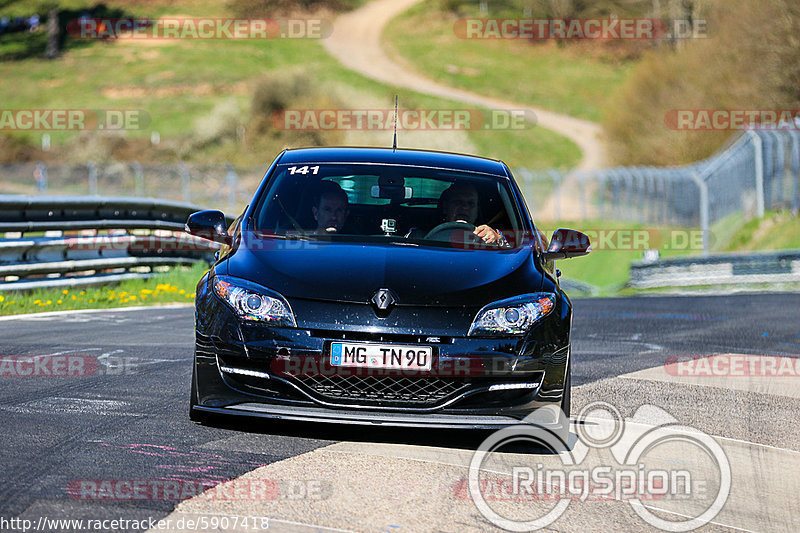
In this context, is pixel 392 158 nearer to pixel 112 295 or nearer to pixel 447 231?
pixel 447 231

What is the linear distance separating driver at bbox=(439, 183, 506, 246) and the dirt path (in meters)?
55.5

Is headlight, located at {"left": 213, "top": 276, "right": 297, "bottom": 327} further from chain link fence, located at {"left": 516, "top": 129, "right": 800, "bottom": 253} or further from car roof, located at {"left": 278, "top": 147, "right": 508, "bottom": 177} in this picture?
chain link fence, located at {"left": 516, "top": 129, "right": 800, "bottom": 253}

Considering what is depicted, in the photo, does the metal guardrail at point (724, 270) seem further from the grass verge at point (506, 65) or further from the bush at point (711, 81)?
the grass verge at point (506, 65)

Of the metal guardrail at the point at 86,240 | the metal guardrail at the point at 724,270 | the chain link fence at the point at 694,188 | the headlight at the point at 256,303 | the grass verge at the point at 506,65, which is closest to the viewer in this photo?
the headlight at the point at 256,303

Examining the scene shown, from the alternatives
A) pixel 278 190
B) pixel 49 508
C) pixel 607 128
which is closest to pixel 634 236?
pixel 607 128

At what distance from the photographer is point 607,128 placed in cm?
5450

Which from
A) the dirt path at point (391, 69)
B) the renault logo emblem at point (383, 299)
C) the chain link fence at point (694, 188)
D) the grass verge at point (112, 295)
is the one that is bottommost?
the grass verge at point (112, 295)

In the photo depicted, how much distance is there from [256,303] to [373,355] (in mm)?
658

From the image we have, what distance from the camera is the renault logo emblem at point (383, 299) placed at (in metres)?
5.90

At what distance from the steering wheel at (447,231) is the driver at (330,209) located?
526 millimetres

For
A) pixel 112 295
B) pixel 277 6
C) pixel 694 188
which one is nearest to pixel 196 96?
pixel 277 6

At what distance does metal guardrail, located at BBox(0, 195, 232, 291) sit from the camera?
539 inches

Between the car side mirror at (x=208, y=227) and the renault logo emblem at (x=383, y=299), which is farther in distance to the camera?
the car side mirror at (x=208, y=227)

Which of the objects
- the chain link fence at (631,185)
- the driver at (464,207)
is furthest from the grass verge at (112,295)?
the chain link fence at (631,185)
